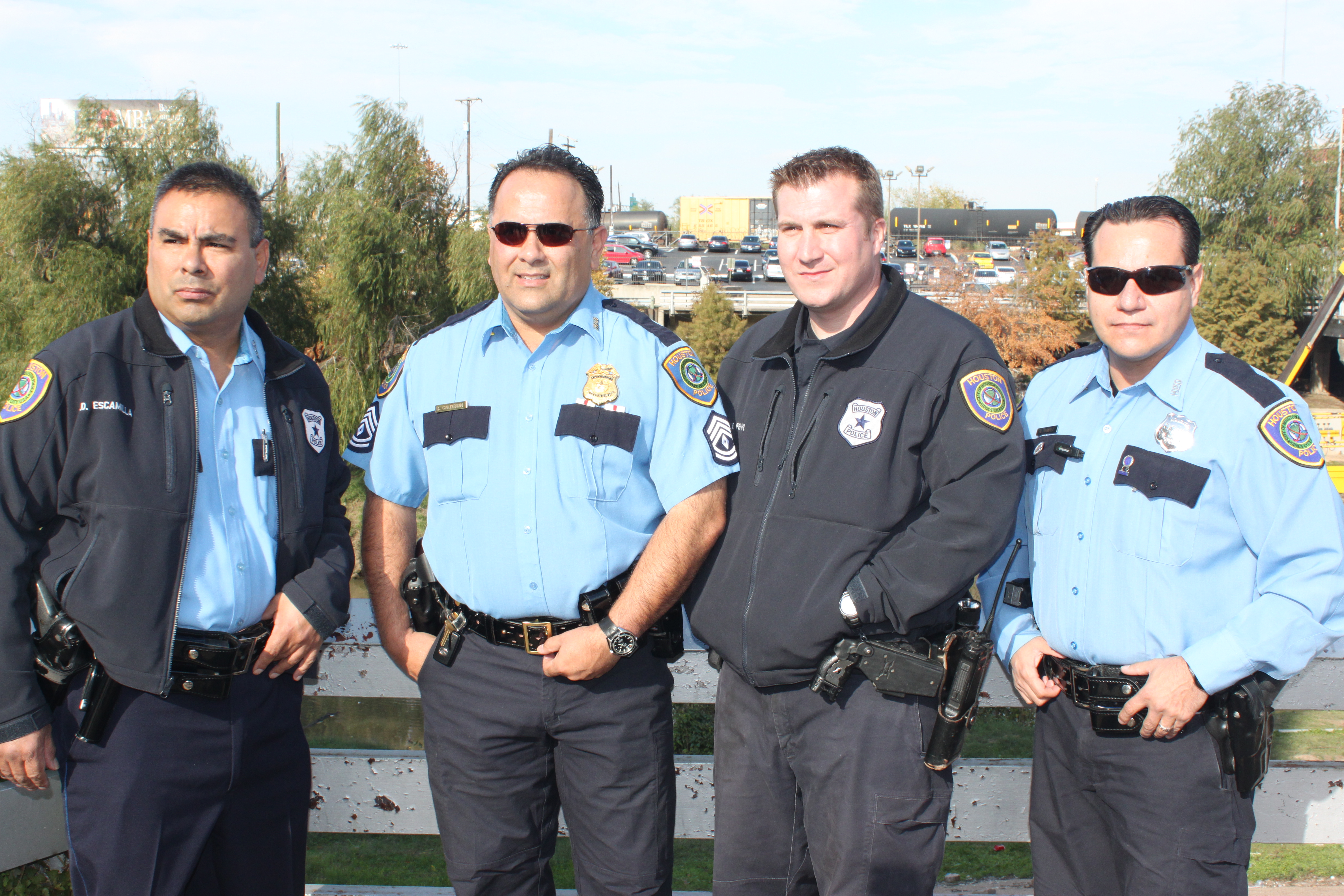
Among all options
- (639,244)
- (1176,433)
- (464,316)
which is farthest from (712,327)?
(639,244)

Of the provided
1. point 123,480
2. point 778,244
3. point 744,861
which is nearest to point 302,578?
point 123,480

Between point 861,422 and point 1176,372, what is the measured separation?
0.89m

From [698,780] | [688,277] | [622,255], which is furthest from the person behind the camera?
[622,255]

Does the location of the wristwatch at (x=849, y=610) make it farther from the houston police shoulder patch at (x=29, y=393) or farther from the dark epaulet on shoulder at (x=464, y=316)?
the houston police shoulder patch at (x=29, y=393)

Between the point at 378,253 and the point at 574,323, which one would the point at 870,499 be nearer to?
the point at 574,323

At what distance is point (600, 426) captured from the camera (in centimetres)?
274

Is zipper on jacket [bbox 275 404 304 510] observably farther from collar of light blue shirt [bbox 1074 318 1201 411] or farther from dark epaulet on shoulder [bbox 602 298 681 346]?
collar of light blue shirt [bbox 1074 318 1201 411]

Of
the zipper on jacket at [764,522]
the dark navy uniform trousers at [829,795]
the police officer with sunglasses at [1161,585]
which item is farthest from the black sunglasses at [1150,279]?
the dark navy uniform trousers at [829,795]

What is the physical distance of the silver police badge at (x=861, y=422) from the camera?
260 cm

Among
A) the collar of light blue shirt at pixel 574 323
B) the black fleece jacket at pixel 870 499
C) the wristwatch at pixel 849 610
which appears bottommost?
the wristwatch at pixel 849 610

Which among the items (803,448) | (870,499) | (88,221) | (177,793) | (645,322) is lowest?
(177,793)

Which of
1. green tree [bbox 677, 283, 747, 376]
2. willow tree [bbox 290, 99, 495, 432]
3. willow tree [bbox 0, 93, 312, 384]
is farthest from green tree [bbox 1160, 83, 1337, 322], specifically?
willow tree [bbox 0, 93, 312, 384]

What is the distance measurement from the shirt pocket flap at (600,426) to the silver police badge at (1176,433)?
142 cm

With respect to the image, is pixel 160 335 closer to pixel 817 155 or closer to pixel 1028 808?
pixel 817 155
